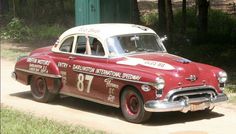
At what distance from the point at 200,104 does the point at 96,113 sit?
2015 millimetres

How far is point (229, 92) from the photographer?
39.8 ft

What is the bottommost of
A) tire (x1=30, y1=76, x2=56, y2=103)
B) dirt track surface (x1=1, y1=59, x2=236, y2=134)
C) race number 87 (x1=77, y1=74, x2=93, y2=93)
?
dirt track surface (x1=1, y1=59, x2=236, y2=134)

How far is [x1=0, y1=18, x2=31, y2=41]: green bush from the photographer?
22406mm

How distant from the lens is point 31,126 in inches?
364

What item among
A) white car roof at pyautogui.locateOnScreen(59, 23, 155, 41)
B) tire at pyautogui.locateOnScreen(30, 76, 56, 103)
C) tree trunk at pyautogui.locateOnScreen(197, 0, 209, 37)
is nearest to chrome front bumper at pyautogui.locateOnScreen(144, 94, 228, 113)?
white car roof at pyautogui.locateOnScreen(59, 23, 155, 41)

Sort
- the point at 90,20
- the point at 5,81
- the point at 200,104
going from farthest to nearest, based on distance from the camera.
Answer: the point at 90,20, the point at 5,81, the point at 200,104

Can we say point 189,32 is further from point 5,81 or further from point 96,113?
point 96,113

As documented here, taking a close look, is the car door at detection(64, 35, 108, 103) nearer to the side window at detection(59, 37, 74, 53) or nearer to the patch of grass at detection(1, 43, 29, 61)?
the side window at detection(59, 37, 74, 53)

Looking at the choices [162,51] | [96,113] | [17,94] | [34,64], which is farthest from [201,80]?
[17,94]

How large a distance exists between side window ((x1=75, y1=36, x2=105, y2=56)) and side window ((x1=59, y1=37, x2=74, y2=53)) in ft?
0.66

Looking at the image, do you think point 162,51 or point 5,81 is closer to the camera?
point 162,51

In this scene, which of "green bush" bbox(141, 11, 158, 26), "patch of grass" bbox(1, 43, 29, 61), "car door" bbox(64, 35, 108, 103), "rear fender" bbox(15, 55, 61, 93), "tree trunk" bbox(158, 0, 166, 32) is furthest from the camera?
"green bush" bbox(141, 11, 158, 26)

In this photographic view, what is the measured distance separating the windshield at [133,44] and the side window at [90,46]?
235 millimetres

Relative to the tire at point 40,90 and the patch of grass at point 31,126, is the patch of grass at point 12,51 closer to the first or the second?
the tire at point 40,90
